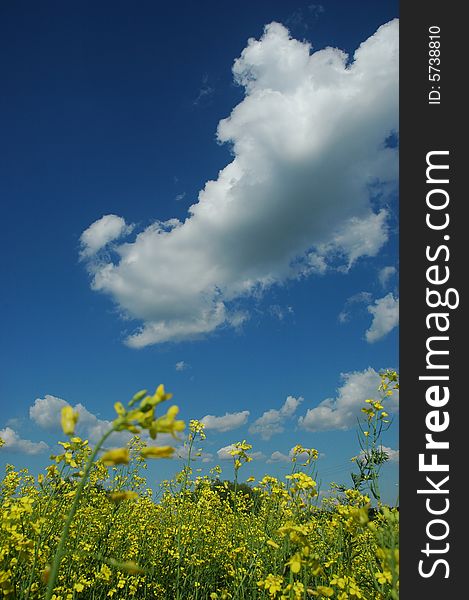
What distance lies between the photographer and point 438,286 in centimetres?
298

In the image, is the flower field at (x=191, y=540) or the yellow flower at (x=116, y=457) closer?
the yellow flower at (x=116, y=457)

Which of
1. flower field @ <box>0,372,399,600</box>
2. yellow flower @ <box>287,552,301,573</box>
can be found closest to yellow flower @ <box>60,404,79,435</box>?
flower field @ <box>0,372,399,600</box>

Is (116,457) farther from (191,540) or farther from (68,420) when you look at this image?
(191,540)

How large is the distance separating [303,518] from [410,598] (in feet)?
6.30

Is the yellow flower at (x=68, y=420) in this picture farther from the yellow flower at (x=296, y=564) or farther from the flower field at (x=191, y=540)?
the yellow flower at (x=296, y=564)

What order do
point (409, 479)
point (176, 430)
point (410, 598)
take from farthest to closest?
point (409, 479)
point (410, 598)
point (176, 430)

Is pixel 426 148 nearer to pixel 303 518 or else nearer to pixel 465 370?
pixel 465 370

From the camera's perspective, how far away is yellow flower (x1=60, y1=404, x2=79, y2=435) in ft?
4.80

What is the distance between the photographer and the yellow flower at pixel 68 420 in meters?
1.46

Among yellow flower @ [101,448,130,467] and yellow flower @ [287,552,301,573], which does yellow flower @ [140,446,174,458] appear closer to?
yellow flower @ [101,448,130,467]

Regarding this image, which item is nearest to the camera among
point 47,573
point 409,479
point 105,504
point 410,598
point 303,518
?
point 47,573

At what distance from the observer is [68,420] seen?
1.47 metres

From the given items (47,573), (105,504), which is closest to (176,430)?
(47,573)

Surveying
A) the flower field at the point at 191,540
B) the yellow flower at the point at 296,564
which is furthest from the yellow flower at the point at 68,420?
the yellow flower at the point at 296,564
